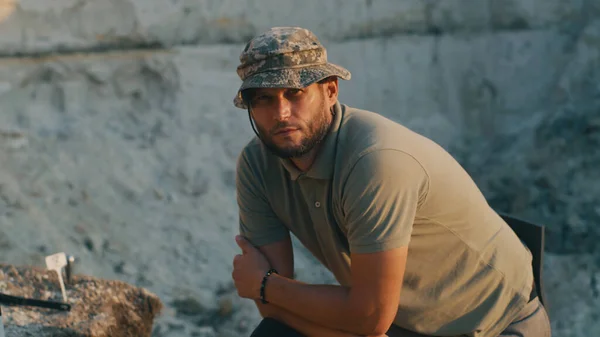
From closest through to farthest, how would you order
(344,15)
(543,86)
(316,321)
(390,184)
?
(390,184)
(316,321)
(344,15)
(543,86)

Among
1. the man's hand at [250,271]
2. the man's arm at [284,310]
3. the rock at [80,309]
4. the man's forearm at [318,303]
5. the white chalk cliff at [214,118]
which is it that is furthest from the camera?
the white chalk cliff at [214,118]

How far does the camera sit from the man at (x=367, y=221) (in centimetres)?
177

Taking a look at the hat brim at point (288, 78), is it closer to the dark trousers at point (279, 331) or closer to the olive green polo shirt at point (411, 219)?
the olive green polo shirt at point (411, 219)

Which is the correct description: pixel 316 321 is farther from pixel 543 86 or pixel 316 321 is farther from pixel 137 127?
pixel 543 86

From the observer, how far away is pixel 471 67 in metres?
5.06

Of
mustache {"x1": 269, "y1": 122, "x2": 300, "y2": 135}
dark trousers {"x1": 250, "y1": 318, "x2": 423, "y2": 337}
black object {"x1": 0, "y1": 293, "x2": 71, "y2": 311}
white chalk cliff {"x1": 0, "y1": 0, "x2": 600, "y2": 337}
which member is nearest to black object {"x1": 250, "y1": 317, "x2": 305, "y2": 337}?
dark trousers {"x1": 250, "y1": 318, "x2": 423, "y2": 337}

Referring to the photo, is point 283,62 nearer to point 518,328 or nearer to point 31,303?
point 518,328

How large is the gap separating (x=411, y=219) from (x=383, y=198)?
95 millimetres

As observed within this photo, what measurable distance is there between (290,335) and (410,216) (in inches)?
19.3

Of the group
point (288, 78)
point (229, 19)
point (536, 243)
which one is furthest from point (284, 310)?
point (229, 19)

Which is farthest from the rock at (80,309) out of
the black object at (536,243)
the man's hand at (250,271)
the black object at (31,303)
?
the black object at (536,243)

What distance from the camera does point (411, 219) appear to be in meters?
1.79

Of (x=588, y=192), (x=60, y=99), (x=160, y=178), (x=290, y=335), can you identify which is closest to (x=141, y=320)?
(x=290, y=335)

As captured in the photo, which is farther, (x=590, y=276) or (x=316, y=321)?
(x=590, y=276)
